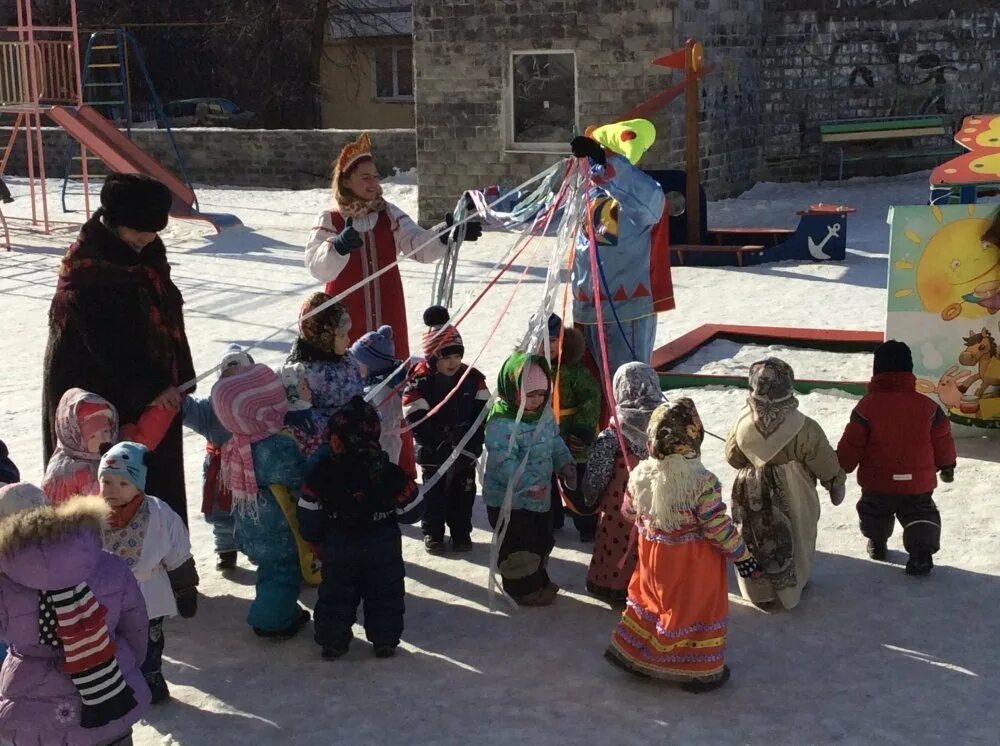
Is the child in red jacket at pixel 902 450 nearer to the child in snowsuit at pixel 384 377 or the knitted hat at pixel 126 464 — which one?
the child in snowsuit at pixel 384 377

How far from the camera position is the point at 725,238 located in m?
12.9

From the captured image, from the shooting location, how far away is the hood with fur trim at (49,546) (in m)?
2.97

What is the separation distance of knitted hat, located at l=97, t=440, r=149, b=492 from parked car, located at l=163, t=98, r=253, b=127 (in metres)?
25.0

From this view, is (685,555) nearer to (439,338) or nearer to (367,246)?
(439,338)

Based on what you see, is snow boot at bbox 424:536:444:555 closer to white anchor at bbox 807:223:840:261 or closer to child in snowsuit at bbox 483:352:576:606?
child in snowsuit at bbox 483:352:576:606

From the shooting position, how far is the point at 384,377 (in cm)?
537

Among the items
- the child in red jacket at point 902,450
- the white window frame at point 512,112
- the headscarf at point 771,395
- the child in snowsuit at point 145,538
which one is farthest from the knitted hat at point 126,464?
the white window frame at point 512,112

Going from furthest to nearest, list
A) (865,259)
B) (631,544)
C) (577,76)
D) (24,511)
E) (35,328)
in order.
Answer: (577,76), (865,259), (35,328), (631,544), (24,511)

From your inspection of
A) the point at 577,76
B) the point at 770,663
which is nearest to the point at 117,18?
the point at 577,76

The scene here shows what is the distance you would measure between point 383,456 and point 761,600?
4.85 ft

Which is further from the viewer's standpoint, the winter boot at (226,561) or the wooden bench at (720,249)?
the wooden bench at (720,249)

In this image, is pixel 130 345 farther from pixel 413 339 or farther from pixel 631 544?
pixel 413 339

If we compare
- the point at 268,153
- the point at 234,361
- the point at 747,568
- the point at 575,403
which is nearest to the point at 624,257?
the point at 575,403

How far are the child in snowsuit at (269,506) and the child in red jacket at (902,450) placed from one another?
2.07 m
